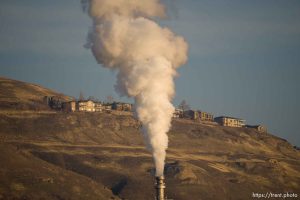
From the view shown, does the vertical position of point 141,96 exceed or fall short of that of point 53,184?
it exceeds it

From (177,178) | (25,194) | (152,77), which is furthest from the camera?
(177,178)

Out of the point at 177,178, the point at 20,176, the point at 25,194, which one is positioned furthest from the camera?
the point at 177,178

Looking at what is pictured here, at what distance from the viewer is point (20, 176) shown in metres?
167

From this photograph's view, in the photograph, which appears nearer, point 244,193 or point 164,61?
point 164,61

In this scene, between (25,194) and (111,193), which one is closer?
(25,194)

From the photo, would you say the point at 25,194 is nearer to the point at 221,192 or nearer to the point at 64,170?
the point at 64,170

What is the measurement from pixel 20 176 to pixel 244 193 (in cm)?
6693

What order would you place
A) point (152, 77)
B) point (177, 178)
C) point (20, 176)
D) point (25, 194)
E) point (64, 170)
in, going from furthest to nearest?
point (177, 178), point (64, 170), point (20, 176), point (25, 194), point (152, 77)

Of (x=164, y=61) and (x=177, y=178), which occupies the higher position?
→ (x=164, y=61)

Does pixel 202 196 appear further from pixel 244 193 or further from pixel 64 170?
pixel 64 170

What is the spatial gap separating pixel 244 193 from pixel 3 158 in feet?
228

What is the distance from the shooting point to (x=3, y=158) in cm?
17688

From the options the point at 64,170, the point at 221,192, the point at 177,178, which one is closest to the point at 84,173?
the point at 64,170

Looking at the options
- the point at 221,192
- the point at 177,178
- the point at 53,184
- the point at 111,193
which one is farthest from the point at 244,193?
the point at 53,184
